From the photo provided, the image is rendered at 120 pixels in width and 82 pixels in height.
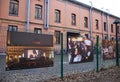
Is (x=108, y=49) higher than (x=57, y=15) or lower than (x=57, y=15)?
lower

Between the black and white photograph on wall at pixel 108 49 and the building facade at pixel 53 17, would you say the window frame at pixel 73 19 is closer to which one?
the building facade at pixel 53 17

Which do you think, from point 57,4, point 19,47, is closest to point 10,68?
point 19,47

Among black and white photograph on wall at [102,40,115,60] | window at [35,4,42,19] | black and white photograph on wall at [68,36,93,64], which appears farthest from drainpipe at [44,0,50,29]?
black and white photograph on wall at [68,36,93,64]

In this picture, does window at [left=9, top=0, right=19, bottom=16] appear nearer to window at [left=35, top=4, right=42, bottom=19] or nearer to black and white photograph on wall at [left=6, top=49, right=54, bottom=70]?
window at [left=35, top=4, right=42, bottom=19]

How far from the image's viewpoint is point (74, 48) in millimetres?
9516

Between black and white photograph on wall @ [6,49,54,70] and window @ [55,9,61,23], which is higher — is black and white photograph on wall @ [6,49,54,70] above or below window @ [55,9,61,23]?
below

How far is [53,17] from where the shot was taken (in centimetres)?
2855

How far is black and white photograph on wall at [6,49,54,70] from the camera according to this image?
23.4 ft

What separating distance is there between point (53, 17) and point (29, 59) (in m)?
21.2

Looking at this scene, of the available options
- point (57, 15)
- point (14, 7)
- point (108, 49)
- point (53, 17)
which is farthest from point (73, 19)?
point (108, 49)

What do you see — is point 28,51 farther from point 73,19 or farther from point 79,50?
point 73,19

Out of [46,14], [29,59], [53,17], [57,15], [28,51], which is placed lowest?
[29,59]

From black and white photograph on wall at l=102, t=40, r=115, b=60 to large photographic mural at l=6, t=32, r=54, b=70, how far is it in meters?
4.71

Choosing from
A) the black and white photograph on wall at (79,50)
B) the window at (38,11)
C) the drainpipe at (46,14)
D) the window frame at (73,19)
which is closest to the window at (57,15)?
the drainpipe at (46,14)
